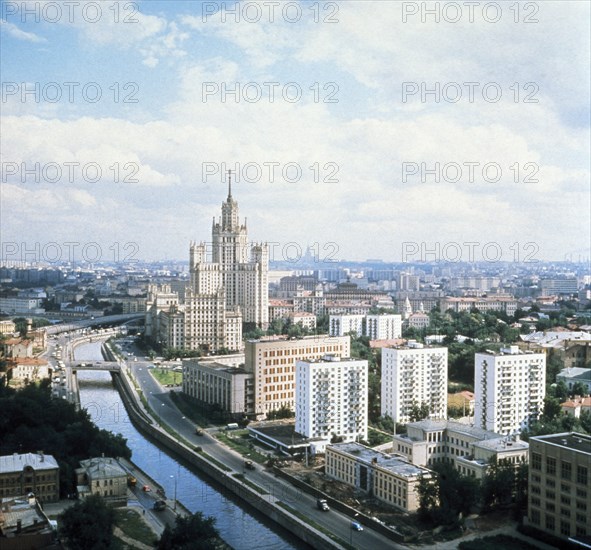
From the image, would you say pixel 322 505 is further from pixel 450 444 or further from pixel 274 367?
pixel 274 367

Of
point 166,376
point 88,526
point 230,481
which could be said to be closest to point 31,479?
point 88,526

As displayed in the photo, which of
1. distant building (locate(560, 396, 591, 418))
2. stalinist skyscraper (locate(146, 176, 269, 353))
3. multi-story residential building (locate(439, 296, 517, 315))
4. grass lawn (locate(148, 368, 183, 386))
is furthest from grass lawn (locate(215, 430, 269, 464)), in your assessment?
multi-story residential building (locate(439, 296, 517, 315))

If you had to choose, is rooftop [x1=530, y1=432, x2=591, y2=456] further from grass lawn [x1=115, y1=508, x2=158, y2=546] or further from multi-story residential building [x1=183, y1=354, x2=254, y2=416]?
multi-story residential building [x1=183, y1=354, x2=254, y2=416]

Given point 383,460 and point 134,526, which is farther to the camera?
point 383,460

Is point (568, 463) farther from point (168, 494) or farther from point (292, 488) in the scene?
point (168, 494)

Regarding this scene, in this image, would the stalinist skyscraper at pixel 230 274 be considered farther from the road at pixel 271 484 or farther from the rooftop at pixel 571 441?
the rooftop at pixel 571 441

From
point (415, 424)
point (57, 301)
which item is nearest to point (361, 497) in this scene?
point (415, 424)
